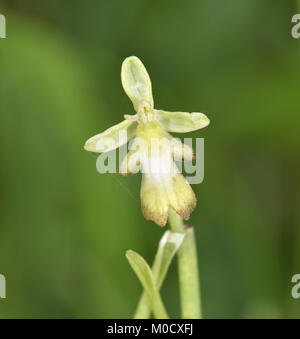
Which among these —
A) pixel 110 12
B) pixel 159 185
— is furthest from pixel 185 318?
pixel 110 12

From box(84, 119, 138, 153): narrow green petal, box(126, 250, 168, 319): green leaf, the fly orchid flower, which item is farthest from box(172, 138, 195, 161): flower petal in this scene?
box(126, 250, 168, 319): green leaf

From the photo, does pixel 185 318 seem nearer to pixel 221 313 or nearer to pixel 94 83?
pixel 221 313

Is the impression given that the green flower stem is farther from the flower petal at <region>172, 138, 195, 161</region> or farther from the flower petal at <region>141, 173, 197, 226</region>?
the flower petal at <region>172, 138, 195, 161</region>

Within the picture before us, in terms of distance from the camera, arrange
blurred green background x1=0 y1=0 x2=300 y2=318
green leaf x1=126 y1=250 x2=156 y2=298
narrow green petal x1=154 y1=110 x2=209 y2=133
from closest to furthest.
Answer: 1. green leaf x1=126 y1=250 x2=156 y2=298
2. narrow green petal x1=154 y1=110 x2=209 y2=133
3. blurred green background x1=0 y1=0 x2=300 y2=318

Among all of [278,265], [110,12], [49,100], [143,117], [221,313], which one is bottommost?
[221,313]

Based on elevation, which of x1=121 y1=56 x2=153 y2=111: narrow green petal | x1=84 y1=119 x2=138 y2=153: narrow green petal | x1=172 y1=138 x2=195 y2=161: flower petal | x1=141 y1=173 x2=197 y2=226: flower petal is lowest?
x1=141 y1=173 x2=197 y2=226: flower petal

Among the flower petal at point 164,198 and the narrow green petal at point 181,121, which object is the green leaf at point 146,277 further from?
the narrow green petal at point 181,121

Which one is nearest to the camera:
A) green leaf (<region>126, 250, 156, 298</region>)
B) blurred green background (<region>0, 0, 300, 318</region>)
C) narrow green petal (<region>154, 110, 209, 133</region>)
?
green leaf (<region>126, 250, 156, 298</region>)
